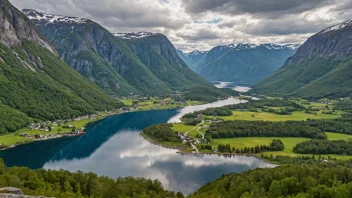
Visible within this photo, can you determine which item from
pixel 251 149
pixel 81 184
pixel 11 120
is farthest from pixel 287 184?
pixel 11 120

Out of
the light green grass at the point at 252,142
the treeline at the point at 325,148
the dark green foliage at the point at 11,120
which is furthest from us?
the dark green foliage at the point at 11,120

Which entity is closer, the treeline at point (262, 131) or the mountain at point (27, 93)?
the treeline at point (262, 131)

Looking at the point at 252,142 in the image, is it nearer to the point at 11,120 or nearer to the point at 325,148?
the point at 325,148

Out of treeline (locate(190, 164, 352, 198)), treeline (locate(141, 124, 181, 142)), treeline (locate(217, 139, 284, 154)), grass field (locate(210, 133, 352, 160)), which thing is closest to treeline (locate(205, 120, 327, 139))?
grass field (locate(210, 133, 352, 160))

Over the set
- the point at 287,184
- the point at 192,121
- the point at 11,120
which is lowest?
the point at 192,121

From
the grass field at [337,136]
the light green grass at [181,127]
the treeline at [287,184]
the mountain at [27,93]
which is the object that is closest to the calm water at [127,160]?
the treeline at [287,184]

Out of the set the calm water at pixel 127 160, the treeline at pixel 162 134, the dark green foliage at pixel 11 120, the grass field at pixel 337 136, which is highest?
the dark green foliage at pixel 11 120

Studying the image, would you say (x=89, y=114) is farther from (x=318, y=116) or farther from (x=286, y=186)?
(x=286, y=186)

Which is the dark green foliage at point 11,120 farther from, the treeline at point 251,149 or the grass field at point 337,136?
the grass field at point 337,136
